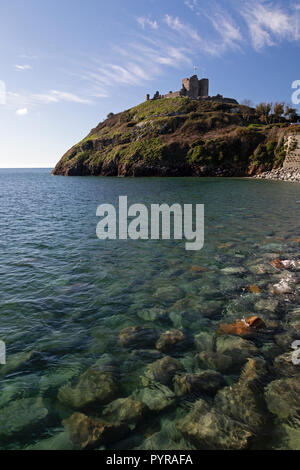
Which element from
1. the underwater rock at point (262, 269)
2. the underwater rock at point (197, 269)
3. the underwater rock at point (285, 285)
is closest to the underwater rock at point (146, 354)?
the underwater rock at point (285, 285)

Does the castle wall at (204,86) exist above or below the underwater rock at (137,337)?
above

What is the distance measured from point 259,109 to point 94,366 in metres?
146

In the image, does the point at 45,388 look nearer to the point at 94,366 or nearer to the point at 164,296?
the point at 94,366

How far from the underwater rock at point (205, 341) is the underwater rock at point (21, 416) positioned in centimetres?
407

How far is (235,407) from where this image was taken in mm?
5160

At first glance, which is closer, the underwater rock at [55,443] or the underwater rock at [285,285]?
the underwater rock at [55,443]

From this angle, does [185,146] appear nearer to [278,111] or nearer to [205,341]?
[278,111]

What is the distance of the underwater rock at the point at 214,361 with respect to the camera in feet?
20.7

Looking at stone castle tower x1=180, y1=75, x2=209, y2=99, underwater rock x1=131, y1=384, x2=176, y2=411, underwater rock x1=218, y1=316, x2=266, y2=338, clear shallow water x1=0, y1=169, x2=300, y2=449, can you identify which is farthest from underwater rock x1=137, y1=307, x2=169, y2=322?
stone castle tower x1=180, y1=75, x2=209, y2=99

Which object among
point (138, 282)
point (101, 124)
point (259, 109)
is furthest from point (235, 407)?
point (101, 124)

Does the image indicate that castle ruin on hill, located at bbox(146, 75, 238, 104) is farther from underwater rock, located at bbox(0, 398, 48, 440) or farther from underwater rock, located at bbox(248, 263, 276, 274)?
underwater rock, located at bbox(0, 398, 48, 440)

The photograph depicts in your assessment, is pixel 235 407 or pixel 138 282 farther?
pixel 138 282

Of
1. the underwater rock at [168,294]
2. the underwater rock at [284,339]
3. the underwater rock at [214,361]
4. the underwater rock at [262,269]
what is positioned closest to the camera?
the underwater rock at [214,361]

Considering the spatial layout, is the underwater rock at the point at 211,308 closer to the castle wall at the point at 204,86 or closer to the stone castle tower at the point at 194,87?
the stone castle tower at the point at 194,87
